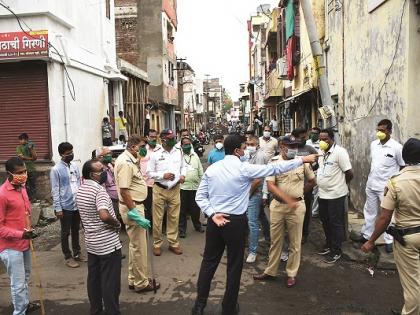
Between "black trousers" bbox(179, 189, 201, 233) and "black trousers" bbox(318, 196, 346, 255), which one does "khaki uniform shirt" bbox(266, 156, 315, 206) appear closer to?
"black trousers" bbox(318, 196, 346, 255)

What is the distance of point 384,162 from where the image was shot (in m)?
6.29

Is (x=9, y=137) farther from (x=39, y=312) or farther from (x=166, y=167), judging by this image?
(x=39, y=312)

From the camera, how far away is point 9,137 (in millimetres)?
11000

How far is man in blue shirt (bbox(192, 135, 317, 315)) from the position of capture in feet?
14.4

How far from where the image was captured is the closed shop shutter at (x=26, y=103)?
10.7 meters

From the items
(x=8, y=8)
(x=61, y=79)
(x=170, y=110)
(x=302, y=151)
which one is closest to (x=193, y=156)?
(x=302, y=151)

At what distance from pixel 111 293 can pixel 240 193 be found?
166cm

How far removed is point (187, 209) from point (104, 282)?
4.14m

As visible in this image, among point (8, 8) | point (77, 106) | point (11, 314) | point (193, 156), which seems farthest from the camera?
Answer: point (77, 106)

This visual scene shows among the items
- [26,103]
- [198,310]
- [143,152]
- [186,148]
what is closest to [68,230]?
[143,152]

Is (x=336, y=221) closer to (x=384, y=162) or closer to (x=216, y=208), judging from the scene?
(x=384, y=162)

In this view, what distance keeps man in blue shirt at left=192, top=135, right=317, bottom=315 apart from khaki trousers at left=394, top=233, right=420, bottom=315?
1.21m

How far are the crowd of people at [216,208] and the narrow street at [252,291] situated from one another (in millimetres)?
210

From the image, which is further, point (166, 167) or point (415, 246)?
point (166, 167)
